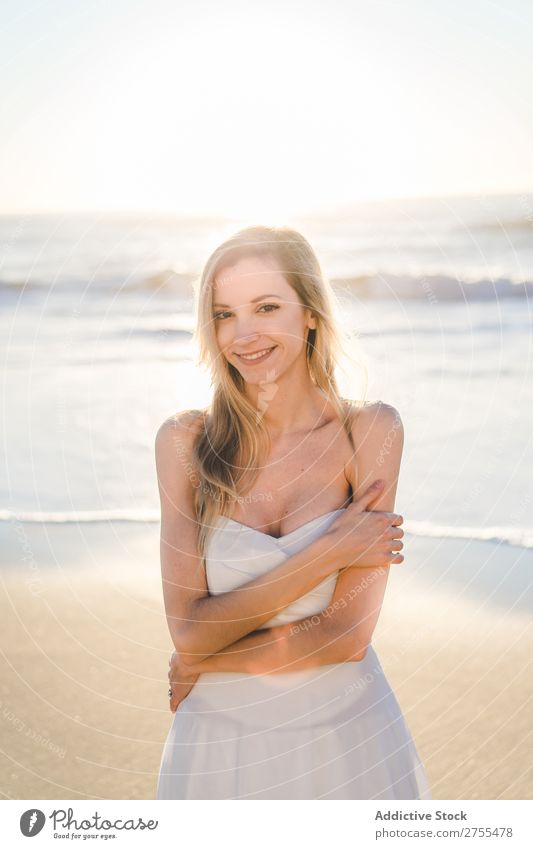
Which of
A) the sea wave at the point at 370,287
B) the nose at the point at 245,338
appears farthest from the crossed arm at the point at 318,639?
the sea wave at the point at 370,287

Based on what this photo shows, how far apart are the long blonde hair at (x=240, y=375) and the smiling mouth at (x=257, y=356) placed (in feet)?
0.23

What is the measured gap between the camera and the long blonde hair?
239 cm

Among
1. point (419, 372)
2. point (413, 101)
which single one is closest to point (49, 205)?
point (419, 372)

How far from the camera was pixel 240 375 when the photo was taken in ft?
8.48

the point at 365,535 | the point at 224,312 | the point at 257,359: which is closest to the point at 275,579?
the point at 365,535

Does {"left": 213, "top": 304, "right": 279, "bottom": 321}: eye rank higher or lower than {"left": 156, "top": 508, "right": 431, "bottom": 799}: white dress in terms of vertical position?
higher

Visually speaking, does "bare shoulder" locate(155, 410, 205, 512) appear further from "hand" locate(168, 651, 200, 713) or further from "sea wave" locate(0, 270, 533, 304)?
"sea wave" locate(0, 270, 533, 304)

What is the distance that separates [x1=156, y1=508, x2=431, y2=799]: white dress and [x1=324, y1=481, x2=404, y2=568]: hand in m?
0.11

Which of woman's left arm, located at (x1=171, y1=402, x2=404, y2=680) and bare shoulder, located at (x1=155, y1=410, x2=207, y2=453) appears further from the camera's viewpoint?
bare shoulder, located at (x1=155, y1=410, x2=207, y2=453)

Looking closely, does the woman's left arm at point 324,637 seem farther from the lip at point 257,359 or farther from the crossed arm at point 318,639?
the lip at point 257,359

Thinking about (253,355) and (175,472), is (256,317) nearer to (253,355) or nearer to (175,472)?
(253,355)

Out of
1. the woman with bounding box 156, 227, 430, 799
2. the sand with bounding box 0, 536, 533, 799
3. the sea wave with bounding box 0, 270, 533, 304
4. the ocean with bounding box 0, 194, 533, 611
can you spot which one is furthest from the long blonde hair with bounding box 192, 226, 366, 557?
the sea wave with bounding box 0, 270, 533, 304

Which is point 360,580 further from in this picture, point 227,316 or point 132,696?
Result: point 132,696

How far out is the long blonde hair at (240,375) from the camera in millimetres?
2391
